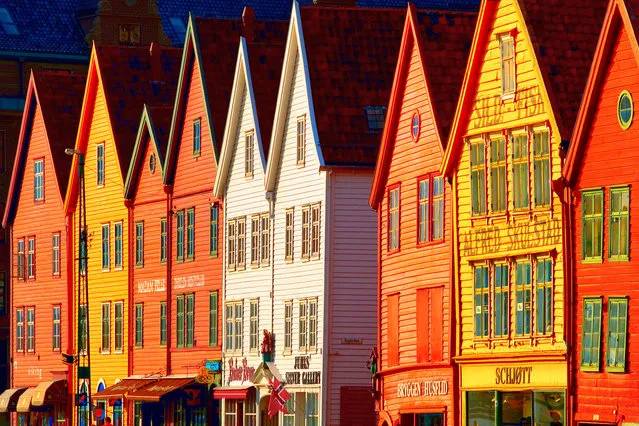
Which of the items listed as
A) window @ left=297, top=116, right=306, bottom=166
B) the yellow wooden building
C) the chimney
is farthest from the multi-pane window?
the chimney

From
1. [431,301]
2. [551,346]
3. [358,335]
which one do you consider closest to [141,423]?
[358,335]

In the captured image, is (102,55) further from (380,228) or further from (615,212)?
(615,212)

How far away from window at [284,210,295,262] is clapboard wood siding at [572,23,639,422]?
1972cm

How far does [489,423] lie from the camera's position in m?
51.2

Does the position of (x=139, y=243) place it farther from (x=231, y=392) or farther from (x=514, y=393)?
(x=514, y=393)

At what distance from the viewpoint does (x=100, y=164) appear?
272ft

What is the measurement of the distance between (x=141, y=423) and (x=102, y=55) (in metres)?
15.5

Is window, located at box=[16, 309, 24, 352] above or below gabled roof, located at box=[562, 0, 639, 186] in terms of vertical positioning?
below

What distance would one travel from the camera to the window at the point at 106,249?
3219 inches

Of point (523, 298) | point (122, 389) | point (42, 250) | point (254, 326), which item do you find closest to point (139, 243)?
point (122, 389)

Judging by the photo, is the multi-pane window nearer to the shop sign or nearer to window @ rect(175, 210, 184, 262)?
the shop sign

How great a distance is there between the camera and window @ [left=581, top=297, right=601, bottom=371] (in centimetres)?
4569

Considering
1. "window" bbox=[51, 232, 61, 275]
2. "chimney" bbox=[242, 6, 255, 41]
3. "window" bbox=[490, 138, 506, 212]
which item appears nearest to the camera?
"window" bbox=[490, 138, 506, 212]

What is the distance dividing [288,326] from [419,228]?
1084 centimetres
